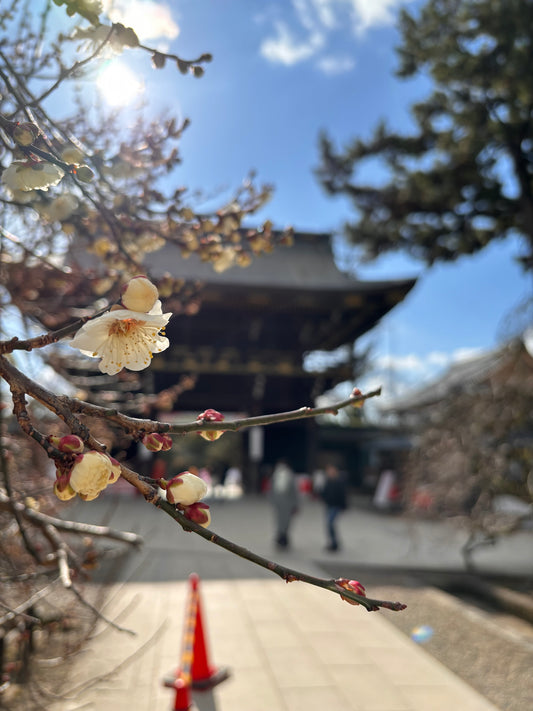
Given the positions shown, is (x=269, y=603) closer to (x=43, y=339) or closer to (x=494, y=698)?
(x=494, y=698)

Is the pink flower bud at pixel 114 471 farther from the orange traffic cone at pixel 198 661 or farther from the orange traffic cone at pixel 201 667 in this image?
the orange traffic cone at pixel 201 667

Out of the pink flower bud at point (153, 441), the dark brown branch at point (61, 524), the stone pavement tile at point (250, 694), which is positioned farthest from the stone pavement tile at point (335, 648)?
the pink flower bud at point (153, 441)

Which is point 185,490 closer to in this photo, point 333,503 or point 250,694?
point 250,694

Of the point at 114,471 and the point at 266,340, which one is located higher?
the point at 266,340

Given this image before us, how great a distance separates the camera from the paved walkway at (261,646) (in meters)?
3.62

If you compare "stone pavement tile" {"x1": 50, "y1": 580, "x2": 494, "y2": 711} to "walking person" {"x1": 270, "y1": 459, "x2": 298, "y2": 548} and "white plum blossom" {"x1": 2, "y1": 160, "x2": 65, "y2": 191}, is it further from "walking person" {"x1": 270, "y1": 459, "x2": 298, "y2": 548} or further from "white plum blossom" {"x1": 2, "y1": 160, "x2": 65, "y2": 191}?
"white plum blossom" {"x1": 2, "y1": 160, "x2": 65, "y2": 191}

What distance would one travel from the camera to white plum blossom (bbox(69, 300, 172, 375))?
3.03 feet

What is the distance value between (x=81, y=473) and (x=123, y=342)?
27 cm

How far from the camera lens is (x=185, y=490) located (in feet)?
2.97

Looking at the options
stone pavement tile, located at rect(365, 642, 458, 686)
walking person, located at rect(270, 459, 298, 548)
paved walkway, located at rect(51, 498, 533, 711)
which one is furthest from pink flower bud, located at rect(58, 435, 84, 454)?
walking person, located at rect(270, 459, 298, 548)

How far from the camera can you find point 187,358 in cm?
1340

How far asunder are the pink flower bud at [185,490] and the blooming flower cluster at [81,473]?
0.09 metres

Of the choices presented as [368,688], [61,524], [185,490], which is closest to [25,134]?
[185,490]

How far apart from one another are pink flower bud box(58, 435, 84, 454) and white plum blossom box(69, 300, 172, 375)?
152mm
